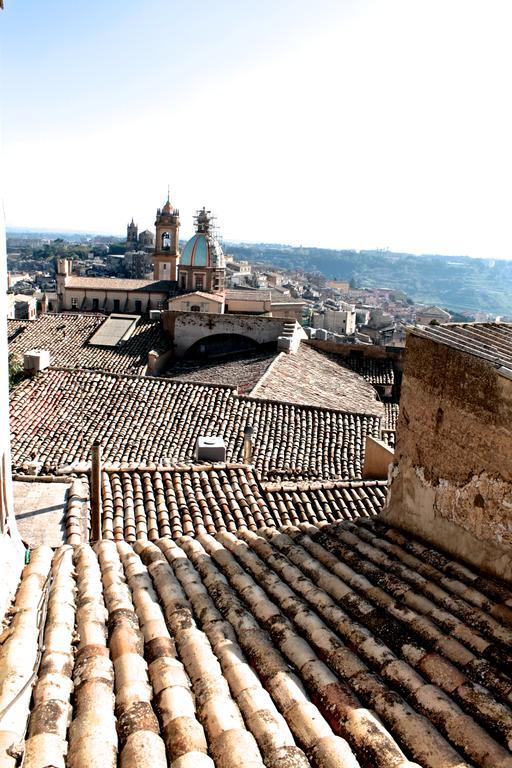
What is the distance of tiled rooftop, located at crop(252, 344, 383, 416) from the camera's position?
63.5ft

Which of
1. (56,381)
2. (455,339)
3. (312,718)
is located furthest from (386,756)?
(56,381)

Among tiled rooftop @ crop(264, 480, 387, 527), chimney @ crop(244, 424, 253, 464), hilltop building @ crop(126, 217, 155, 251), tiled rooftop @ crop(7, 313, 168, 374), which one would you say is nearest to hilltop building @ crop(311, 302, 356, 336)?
tiled rooftop @ crop(7, 313, 168, 374)

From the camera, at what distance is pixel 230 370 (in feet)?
76.1

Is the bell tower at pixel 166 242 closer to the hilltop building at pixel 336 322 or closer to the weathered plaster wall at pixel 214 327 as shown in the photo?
the hilltop building at pixel 336 322

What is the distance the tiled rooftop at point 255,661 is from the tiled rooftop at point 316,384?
527 inches

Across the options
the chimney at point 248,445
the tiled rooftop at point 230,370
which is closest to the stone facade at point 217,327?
the tiled rooftop at point 230,370

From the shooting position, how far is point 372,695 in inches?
127

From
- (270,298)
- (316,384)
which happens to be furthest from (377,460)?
(270,298)

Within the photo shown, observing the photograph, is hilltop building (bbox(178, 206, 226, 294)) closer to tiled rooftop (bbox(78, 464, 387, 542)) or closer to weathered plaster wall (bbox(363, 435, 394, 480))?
weathered plaster wall (bbox(363, 435, 394, 480))

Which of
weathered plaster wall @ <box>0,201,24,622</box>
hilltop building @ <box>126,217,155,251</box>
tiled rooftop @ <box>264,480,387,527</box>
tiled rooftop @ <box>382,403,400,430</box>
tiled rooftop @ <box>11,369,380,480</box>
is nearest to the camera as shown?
weathered plaster wall @ <box>0,201,24,622</box>

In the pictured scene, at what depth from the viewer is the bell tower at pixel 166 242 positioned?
4953 centimetres

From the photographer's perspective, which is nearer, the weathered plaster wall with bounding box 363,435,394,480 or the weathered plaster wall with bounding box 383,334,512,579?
the weathered plaster wall with bounding box 383,334,512,579

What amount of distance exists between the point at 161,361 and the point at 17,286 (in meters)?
87.9

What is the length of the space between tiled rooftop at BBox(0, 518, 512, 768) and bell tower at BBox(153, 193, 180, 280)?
46.0 meters
